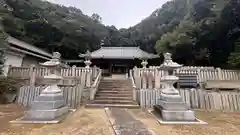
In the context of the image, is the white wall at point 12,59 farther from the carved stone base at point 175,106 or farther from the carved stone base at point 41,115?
the carved stone base at point 175,106

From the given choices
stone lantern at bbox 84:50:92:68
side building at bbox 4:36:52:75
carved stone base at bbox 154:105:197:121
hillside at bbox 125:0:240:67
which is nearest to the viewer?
carved stone base at bbox 154:105:197:121

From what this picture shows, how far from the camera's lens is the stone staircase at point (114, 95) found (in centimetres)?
754

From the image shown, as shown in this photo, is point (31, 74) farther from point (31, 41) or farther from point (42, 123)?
point (31, 41)

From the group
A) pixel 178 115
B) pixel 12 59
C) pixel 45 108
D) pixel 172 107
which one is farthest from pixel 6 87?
pixel 178 115

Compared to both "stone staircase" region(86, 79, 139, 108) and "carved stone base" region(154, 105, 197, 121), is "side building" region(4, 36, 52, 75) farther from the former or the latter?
"carved stone base" region(154, 105, 197, 121)

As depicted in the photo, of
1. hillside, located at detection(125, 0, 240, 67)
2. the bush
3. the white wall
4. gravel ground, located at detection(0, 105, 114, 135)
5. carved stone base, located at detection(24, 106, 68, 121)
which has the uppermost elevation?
hillside, located at detection(125, 0, 240, 67)

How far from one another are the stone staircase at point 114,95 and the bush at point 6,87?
3836 millimetres

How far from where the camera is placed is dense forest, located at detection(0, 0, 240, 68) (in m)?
13.1

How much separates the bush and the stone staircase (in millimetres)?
3836

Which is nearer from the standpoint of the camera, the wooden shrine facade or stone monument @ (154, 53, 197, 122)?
stone monument @ (154, 53, 197, 122)

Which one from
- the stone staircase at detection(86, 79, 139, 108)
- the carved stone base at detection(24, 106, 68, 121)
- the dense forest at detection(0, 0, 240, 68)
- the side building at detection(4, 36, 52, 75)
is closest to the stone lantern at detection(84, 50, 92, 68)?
the stone staircase at detection(86, 79, 139, 108)

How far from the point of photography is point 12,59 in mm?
10578

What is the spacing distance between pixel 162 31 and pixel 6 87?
23730 millimetres

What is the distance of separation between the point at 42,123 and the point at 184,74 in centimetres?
814
